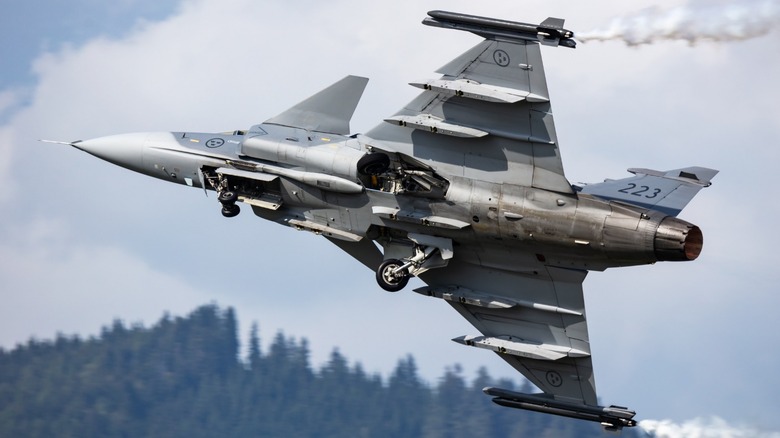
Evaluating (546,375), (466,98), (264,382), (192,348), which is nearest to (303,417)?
(264,382)

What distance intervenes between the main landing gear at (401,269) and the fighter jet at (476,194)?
0.02m

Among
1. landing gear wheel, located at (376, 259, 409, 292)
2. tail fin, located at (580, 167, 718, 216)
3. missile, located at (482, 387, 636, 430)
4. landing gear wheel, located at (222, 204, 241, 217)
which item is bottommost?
missile, located at (482, 387, 636, 430)

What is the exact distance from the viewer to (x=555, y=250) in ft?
67.9

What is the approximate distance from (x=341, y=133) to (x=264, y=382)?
41026 millimetres

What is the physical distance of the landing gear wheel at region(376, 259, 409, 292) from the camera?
2150 centimetres

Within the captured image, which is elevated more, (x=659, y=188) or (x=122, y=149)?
(x=122, y=149)

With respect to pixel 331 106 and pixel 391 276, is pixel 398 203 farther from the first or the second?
pixel 331 106

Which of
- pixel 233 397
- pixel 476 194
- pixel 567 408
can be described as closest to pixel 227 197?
pixel 476 194

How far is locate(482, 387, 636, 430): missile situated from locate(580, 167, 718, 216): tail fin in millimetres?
4091

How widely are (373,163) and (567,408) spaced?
5.64 m

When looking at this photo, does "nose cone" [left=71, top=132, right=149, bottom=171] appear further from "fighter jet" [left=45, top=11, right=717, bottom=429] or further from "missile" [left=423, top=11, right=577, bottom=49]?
"missile" [left=423, top=11, right=577, bottom=49]

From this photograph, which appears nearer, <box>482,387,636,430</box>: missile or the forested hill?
<box>482,387,636,430</box>: missile

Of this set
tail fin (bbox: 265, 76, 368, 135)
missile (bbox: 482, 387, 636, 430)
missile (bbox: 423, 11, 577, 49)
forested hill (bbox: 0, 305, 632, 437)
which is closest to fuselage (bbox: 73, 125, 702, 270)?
tail fin (bbox: 265, 76, 368, 135)

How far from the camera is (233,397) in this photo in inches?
2362
